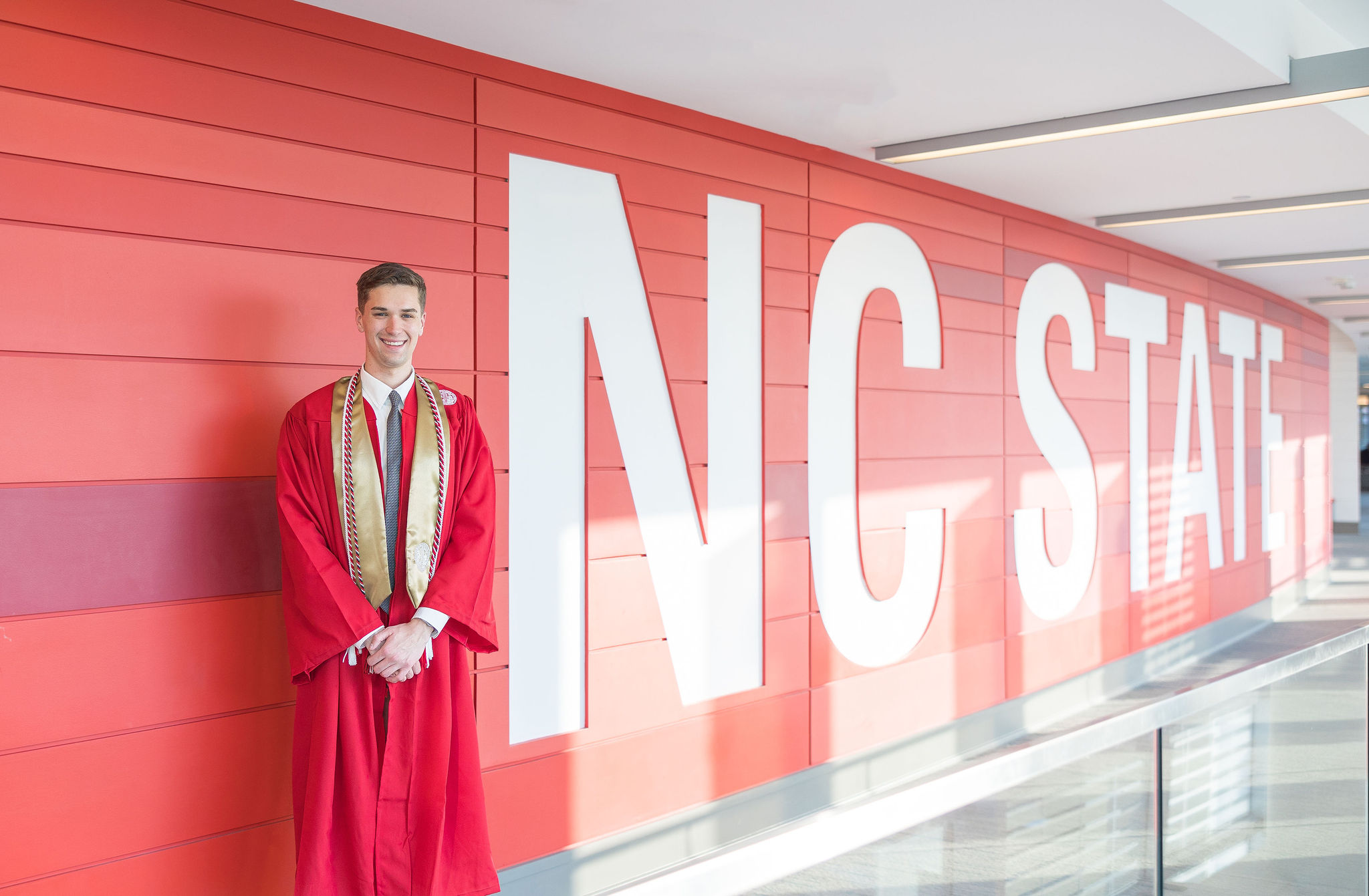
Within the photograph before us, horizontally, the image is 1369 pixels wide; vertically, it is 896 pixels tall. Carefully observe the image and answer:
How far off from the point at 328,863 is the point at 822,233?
285 cm

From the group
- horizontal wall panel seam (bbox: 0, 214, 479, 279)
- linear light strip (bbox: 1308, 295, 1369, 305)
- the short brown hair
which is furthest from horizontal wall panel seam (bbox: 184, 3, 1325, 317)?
linear light strip (bbox: 1308, 295, 1369, 305)

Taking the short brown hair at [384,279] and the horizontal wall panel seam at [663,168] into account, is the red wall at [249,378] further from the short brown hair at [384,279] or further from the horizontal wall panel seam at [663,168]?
the short brown hair at [384,279]

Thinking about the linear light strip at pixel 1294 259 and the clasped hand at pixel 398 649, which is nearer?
the clasped hand at pixel 398 649

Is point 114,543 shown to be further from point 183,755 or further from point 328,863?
point 328,863

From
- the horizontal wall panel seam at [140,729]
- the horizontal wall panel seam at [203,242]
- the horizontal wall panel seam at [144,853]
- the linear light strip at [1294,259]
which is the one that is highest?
the linear light strip at [1294,259]

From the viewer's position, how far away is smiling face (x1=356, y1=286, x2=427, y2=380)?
2.37 meters

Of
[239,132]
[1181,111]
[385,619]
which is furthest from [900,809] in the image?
[1181,111]

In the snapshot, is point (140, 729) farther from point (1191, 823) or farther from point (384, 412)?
point (1191, 823)

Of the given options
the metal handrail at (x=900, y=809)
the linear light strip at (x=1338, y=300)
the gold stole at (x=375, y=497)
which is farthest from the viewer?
the linear light strip at (x=1338, y=300)

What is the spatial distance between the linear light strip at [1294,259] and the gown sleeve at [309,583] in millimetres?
6487

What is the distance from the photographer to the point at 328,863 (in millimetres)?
2240

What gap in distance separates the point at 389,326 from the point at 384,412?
0.20 metres

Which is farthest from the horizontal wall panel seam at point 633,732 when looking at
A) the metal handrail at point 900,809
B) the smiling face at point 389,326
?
the metal handrail at point 900,809

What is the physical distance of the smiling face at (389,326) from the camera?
2.37 metres
